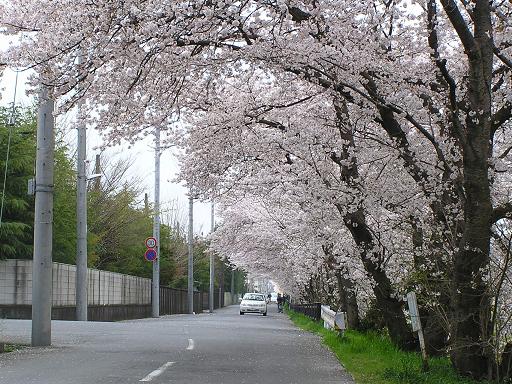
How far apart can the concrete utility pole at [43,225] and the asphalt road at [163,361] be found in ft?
2.57

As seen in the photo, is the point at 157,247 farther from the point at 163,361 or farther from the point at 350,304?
the point at 163,361

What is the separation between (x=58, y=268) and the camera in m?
27.4

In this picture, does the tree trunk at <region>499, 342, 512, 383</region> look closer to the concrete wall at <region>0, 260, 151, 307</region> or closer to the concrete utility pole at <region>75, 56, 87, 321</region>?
the concrete utility pole at <region>75, 56, 87, 321</region>

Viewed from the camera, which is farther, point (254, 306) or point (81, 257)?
point (254, 306)

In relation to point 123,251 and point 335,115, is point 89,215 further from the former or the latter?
point 335,115

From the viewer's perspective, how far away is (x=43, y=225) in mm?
14242

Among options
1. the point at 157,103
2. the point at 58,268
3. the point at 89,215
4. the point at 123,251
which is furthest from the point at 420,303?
the point at 123,251

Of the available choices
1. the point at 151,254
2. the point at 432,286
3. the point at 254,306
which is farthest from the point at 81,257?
the point at 254,306

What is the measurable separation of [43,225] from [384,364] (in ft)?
22.3

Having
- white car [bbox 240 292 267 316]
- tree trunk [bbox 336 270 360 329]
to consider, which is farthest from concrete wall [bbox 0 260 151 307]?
white car [bbox 240 292 267 316]

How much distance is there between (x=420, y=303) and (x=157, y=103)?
20.6 feet

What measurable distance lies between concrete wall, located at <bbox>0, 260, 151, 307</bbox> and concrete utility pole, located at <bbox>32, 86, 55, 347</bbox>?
1220 cm

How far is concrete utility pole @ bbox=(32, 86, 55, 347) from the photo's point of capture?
46.5ft

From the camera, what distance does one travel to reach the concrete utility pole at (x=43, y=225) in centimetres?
1418
